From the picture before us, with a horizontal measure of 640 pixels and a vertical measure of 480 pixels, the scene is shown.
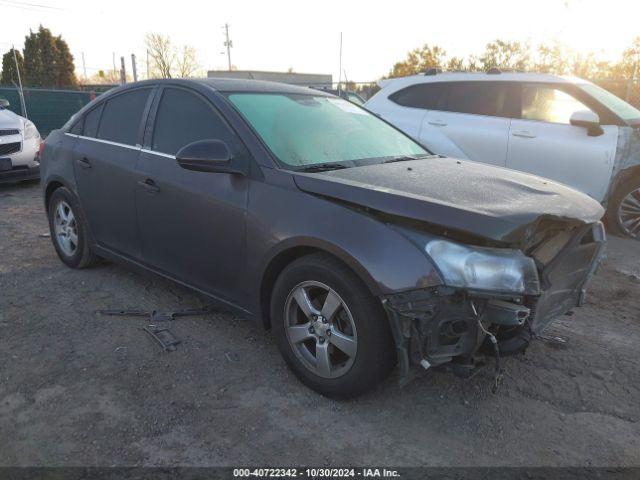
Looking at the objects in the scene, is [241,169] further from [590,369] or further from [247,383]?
[590,369]

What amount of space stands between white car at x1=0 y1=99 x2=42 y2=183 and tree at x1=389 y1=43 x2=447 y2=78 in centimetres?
2882

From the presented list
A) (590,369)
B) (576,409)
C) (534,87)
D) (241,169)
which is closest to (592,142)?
(534,87)

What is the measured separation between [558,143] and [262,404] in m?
4.76

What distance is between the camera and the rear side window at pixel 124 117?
12.8ft

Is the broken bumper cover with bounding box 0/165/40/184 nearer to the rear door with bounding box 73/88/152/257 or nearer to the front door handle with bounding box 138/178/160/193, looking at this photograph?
the rear door with bounding box 73/88/152/257

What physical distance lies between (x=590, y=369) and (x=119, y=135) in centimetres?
366

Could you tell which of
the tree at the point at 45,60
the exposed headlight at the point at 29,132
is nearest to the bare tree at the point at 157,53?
the tree at the point at 45,60

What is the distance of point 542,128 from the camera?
6.03 m

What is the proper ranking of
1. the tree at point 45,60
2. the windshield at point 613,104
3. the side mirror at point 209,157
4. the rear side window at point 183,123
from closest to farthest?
the side mirror at point 209,157 → the rear side window at point 183,123 → the windshield at point 613,104 → the tree at point 45,60

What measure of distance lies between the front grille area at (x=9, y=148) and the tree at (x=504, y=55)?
21.4m

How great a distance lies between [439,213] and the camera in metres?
2.36

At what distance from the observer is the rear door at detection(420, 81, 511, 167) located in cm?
630

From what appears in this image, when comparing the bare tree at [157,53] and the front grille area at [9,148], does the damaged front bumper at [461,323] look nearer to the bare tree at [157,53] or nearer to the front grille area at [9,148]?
the front grille area at [9,148]

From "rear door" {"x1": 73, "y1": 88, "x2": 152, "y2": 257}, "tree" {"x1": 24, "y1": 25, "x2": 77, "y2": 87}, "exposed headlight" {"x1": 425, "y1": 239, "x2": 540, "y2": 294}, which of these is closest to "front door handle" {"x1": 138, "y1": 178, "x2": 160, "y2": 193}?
"rear door" {"x1": 73, "y1": 88, "x2": 152, "y2": 257}
